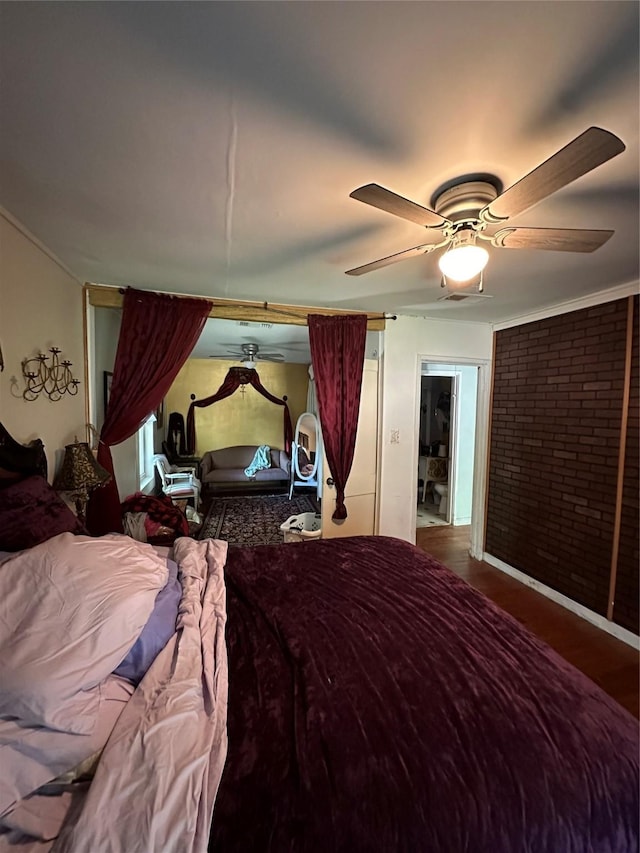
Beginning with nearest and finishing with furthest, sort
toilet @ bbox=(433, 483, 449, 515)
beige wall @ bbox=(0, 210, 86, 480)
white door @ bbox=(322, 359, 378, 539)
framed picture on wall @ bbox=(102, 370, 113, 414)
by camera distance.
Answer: beige wall @ bbox=(0, 210, 86, 480), framed picture on wall @ bbox=(102, 370, 113, 414), white door @ bbox=(322, 359, 378, 539), toilet @ bbox=(433, 483, 449, 515)

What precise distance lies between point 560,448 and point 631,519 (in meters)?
0.70

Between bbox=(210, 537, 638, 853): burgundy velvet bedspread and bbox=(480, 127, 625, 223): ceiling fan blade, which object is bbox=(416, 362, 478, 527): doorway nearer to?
bbox=(480, 127, 625, 223): ceiling fan blade

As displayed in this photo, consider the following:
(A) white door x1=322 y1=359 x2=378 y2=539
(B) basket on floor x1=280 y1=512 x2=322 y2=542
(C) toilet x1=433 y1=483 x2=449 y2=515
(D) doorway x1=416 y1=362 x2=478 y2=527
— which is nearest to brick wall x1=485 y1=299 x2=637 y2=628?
(D) doorway x1=416 y1=362 x2=478 y2=527

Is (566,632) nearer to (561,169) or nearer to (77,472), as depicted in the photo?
(561,169)

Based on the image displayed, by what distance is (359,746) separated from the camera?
0.91m

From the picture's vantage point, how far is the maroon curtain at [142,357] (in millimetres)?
2631

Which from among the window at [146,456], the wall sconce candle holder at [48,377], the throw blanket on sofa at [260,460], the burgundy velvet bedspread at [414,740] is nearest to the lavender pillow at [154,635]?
the burgundy velvet bedspread at [414,740]

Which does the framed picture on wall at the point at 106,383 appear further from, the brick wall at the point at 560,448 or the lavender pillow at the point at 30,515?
the brick wall at the point at 560,448

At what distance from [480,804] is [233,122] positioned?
1.97 metres

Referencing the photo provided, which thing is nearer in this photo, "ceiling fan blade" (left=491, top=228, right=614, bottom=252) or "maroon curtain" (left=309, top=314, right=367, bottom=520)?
"ceiling fan blade" (left=491, top=228, right=614, bottom=252)

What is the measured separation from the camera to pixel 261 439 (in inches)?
273

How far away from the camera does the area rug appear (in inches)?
161

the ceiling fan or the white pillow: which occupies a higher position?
the ceiling fan

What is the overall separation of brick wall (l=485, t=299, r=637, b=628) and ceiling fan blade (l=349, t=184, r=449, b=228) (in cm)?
213
